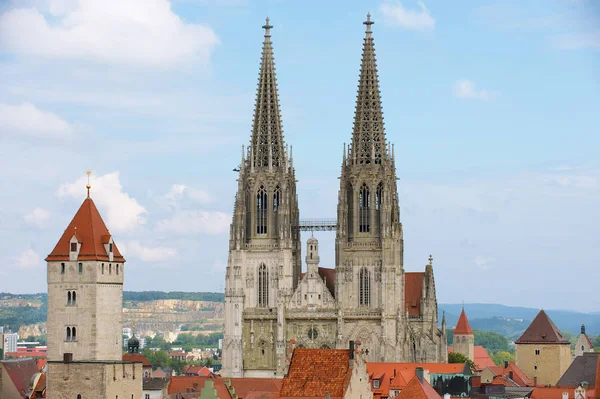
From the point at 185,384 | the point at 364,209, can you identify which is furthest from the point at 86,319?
the point at 364,209

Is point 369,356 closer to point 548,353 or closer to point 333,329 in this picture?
point 333,329

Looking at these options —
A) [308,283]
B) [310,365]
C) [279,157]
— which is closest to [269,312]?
[308,283]

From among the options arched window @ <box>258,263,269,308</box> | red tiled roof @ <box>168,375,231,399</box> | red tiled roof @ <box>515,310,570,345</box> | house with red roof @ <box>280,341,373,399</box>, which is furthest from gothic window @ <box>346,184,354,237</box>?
house with red roof @ <box>280,341,373,399</box>

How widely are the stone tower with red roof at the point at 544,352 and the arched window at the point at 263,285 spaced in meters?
31.1

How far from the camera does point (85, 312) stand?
4385 inches

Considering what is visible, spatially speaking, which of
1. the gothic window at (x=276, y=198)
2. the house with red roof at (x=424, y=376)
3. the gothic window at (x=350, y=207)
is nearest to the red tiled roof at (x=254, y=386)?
the house with red roof at (x=424, y=376)

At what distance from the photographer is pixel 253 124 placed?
582 feet

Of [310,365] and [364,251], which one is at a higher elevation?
[364,251]

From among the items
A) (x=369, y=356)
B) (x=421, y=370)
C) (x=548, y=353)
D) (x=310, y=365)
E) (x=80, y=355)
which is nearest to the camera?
(x=310, y=365)

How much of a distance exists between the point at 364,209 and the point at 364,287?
8.16m

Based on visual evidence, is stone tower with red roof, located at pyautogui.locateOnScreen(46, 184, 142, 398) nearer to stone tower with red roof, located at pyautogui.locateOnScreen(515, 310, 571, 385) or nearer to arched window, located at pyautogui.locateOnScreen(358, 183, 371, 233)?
arched window, located at pyautogui.locateOnScreen(358, 183, 371, 233)

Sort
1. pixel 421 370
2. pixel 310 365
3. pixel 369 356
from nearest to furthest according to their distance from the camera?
1. pixel 310 365
2. pixel 421 370
3. pixel 369 356

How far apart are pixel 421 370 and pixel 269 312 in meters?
30.5

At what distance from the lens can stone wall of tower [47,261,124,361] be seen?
11106cm
